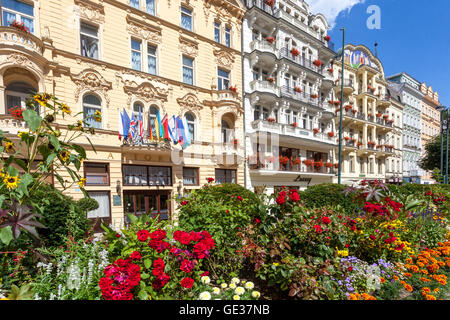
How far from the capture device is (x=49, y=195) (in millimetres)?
4352

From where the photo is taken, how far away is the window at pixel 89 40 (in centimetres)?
996

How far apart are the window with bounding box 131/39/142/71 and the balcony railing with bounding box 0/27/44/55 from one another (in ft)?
13.1

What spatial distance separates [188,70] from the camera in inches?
521

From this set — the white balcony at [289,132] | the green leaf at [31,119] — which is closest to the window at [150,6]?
the white balcony at [289,132]

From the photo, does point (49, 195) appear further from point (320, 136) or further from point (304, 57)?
point (304, 57)

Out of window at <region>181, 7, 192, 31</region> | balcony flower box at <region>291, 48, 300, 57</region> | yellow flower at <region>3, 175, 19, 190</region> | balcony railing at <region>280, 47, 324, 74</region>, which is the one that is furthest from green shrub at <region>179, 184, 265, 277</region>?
balcony flower box at <region>291, 48, 300, 57</region>

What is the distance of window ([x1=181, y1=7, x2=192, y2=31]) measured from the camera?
1291 cm

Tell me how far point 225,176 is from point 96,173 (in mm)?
7787

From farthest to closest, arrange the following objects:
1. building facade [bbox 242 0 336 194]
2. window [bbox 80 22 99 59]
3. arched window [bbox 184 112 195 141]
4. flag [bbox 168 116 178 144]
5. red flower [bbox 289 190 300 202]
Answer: building facade [bbox 242 0 336 194]
arched window [bbox 184 112 195 141]
flag [bbox 168 116 178 144]
window [bbox 80 22 99 59]
red flower [bbox 289 190 300 202]

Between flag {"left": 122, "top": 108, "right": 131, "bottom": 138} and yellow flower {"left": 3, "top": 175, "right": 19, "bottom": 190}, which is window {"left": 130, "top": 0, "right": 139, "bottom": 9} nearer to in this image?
flag {"left": 122, "top": 108, "right": 131, "bottom": 138}

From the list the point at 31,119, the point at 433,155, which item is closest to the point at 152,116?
the point at 31,119

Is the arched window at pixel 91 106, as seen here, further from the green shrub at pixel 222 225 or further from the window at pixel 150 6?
the green shrub at pixel 222 225

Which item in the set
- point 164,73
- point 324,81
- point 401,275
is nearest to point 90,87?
point 164,73

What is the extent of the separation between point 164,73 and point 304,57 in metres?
13.8
